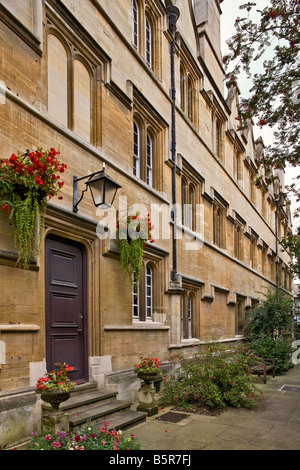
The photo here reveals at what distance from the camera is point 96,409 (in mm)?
6750

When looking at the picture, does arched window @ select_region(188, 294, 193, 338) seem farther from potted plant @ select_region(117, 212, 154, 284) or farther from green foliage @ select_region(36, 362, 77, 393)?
green foliage @ select_region(36, 362, 77, 393)

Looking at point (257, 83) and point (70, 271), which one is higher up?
point (257, 83)

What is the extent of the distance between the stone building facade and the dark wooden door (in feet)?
0.09

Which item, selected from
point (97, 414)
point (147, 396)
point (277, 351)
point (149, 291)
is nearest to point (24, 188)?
point (97, 414)

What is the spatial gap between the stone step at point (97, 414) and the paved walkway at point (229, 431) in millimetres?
449

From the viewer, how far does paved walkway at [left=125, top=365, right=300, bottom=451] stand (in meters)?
5.93

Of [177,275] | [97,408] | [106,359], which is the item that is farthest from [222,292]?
[97,408]

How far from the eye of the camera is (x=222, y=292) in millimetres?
16516

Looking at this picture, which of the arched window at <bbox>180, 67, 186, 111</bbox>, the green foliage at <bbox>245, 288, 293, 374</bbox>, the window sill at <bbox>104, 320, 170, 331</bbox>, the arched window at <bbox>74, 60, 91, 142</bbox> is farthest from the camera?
the green foliage at <bbox>245, 288, 293, 374</bbox>

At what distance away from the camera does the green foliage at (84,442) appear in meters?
4.75

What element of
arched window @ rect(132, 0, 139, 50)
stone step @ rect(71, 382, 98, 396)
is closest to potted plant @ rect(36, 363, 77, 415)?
stone step @ rect(71, 382, 98, 396)

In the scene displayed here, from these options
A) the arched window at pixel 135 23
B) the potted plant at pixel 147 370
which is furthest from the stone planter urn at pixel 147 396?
the arched window at pixel 135 23
